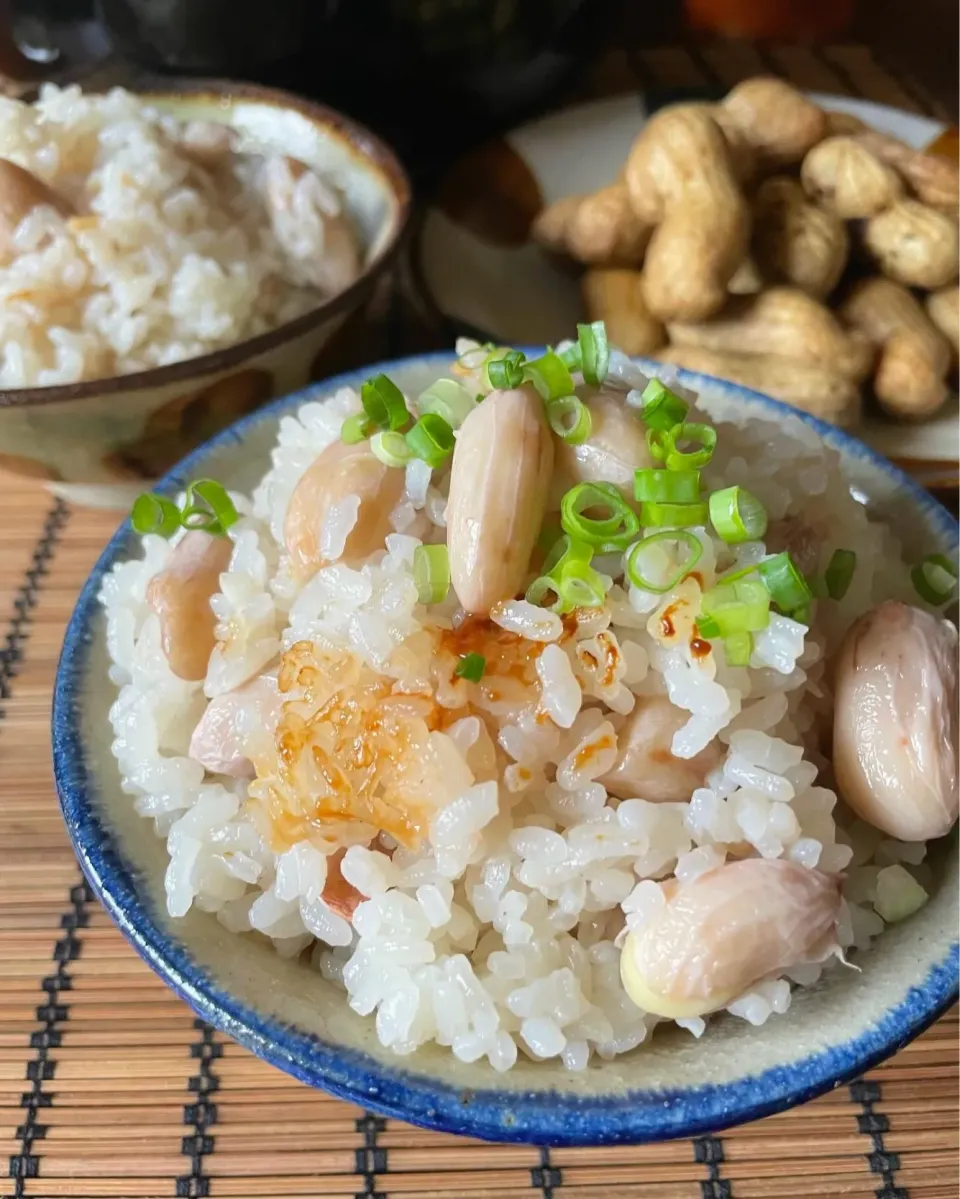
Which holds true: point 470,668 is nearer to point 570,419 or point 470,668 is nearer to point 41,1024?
point 570,419

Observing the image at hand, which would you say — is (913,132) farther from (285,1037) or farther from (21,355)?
(285,1037)

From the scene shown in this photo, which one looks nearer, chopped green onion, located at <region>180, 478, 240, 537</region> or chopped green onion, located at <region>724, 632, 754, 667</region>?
chopped green onion, located at <region>724, 632, 754, 667</region>

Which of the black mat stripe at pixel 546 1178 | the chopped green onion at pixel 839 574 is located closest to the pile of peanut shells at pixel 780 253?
the chopped green onion at pixel 839 574

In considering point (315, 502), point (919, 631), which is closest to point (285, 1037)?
point (315, 502)

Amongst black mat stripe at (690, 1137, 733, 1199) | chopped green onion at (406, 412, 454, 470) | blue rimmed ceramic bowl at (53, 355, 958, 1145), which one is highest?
chopped green onion at (406, 412, 454, 470)

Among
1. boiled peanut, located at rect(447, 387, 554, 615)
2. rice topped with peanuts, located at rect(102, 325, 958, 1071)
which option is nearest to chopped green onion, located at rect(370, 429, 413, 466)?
rice topped with peanuts, located at rect(102, 325, 958, 1071)

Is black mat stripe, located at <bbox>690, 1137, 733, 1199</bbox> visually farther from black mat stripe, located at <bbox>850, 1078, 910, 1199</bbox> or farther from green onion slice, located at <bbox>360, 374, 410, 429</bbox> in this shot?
green onion slice, located at <bbox>360, 374, 410, 429</bbox>

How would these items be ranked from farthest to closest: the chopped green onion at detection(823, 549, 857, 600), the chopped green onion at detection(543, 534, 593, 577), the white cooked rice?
the white cooked rice → the chopped green onion at detection(823, 549, 857, 600) → the chopped green onion at detection(543, 534, 593, 577)

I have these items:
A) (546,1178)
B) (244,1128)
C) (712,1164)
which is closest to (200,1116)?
(244,1128)
